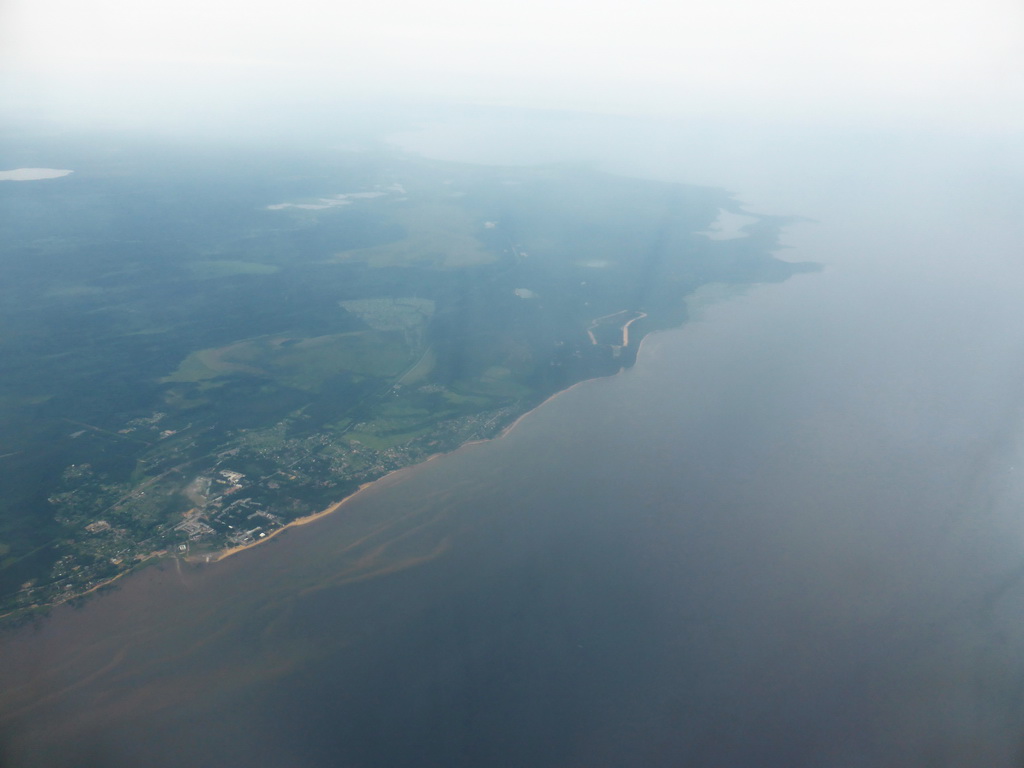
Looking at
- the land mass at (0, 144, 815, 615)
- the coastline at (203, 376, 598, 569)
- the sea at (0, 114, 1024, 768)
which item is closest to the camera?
the sea at (0, 114, 1024, 768)

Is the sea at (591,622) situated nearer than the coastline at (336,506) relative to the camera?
Yes

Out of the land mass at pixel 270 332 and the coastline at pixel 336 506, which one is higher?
Result: the land mass at pixel 270 332

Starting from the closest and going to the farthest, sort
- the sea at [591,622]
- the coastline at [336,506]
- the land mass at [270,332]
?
the sea at [591,622]
the coastline at [336,506]
the land mass at [270,332]

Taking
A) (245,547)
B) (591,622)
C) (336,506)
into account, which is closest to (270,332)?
(336,506)

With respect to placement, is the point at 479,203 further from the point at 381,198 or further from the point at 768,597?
the point at 768,597

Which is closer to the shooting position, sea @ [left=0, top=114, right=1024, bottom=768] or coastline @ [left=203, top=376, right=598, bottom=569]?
sea @ [left=0, top=114, right=1024, bottom=768]

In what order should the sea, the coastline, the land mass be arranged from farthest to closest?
the land mass → the coastline → the sea
